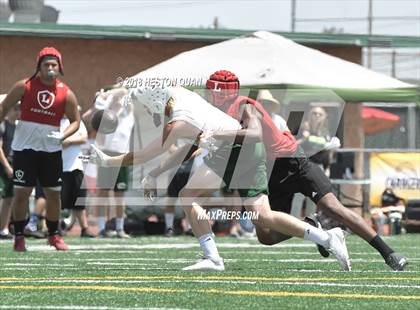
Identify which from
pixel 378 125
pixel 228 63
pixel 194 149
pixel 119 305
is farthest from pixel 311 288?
pixel 378 125

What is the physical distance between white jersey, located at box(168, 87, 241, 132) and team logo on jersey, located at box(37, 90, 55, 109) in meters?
3.40

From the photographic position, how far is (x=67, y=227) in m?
18.1

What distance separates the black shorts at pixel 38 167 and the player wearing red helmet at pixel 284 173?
3406 mm

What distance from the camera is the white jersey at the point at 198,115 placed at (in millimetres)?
9289

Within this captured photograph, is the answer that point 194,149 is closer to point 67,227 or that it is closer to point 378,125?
point 67,227

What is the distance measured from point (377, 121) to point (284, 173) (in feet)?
77.7

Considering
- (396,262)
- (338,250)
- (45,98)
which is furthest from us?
(45,98)

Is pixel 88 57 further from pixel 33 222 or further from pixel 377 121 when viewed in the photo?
pixel 377 121

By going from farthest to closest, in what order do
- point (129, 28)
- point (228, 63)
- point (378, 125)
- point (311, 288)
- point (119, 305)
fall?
point (378, 125) → point (129, 28) → point (228, 63) → point (311, 288) → point (119, 305)

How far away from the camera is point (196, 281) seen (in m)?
8.37

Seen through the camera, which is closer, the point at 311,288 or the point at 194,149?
the point at 311,288

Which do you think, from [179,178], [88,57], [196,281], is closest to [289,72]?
[179,178]

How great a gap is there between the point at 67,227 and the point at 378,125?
1692 centimetres

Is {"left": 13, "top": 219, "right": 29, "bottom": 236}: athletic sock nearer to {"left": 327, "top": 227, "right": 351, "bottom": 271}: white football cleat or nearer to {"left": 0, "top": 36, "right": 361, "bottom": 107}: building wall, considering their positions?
{"left": 327, "top": 227, "right": 351, "bottom": 271}: white football cleat
